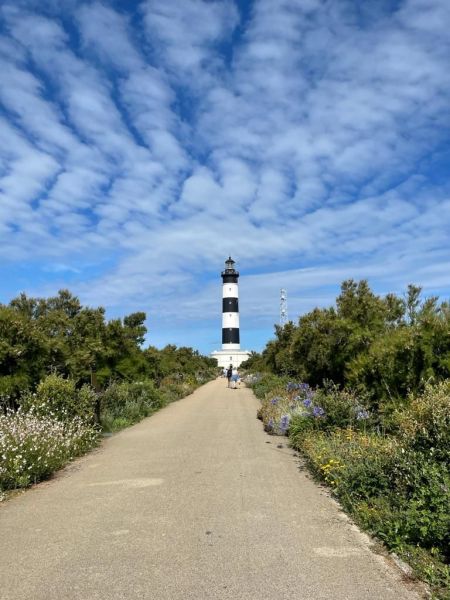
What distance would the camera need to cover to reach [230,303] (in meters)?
68.3

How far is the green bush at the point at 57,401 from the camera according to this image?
1038 centimetres

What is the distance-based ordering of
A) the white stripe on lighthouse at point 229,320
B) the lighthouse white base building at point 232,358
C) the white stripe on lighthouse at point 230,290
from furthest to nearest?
the lighthouse white base building at point 232,358, the white stripe on lighthouse at point 229,320, the white stripe on lighthouse at point 230,290

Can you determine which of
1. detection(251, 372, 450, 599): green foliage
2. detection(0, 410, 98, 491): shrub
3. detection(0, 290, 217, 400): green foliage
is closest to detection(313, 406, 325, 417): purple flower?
detection(251, 372, 450, 599): green foliage

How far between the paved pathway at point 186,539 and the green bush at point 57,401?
1.84 m

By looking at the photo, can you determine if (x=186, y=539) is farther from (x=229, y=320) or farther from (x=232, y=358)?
(x=232, y=358)

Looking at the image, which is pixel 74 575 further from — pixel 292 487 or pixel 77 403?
pixel 77 403

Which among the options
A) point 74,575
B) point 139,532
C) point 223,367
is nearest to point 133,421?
point 139,532

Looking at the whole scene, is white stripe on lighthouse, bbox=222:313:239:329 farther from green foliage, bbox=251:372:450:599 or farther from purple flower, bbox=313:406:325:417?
green foliage, bbox=251:372:450:599

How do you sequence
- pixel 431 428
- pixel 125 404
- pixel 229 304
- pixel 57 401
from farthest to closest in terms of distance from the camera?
pixel 229 304
pixel 125 404
pixel 57 401
pixel 431 428

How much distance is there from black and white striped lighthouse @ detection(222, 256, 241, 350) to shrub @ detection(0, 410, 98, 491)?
58303 mm

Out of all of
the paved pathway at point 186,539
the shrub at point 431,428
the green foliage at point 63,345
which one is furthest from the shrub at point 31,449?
the shrub at point 431,428

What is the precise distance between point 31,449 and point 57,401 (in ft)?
9.31

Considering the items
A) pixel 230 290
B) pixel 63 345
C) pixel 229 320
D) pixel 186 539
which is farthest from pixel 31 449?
pixel 229 320

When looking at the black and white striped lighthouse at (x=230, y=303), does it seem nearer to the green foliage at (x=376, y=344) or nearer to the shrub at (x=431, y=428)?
the green foliage at (x=376, y=344)
